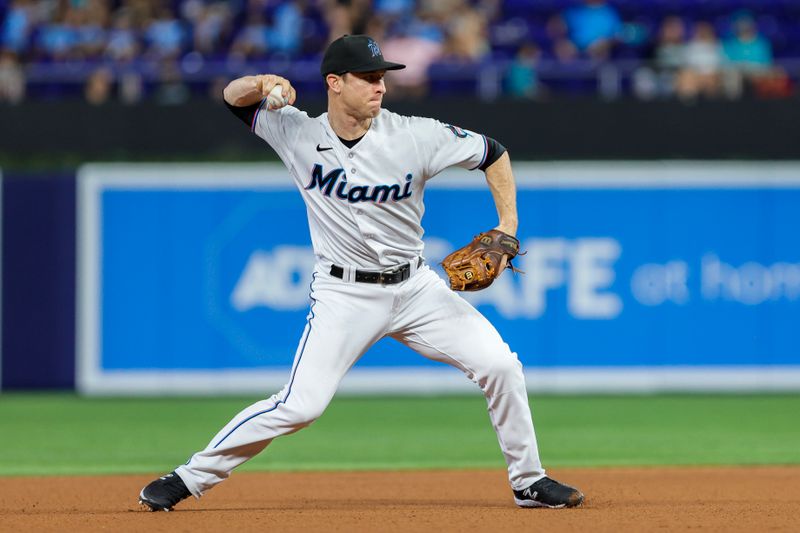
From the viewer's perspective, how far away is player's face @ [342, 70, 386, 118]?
5.39 metres

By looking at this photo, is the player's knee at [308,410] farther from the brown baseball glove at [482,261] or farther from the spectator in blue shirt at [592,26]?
the spectator in blue shirt at [592,26]

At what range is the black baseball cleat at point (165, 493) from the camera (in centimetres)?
550

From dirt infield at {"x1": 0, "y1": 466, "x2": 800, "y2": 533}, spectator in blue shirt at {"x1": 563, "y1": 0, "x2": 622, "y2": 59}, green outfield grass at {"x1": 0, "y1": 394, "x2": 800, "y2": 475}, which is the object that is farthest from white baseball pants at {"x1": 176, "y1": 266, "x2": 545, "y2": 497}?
spectator in blue shirt at {"x1": 563, "y1": 0, "x2": 622, "y2": 59}

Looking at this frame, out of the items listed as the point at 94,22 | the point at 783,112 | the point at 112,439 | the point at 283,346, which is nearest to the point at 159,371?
the point at 283,346

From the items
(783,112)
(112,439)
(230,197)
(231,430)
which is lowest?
(112,439)

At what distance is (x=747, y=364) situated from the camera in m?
11.5

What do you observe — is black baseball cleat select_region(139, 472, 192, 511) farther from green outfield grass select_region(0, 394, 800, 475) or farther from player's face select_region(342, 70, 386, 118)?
green outfield grass select_region(0, 394, 800, 475)

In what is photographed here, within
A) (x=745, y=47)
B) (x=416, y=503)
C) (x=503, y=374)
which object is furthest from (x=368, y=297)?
(x=745, y=47)

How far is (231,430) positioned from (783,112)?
780 cm

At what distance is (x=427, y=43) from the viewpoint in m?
12.4

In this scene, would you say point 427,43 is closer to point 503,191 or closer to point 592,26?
point 592,26

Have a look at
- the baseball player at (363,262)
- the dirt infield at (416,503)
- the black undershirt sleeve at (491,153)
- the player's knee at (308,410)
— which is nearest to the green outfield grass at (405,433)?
the dirt infield at (416,503)

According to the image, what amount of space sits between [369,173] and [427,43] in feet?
23.4

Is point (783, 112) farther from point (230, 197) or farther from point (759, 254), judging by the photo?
point (230, 197)
